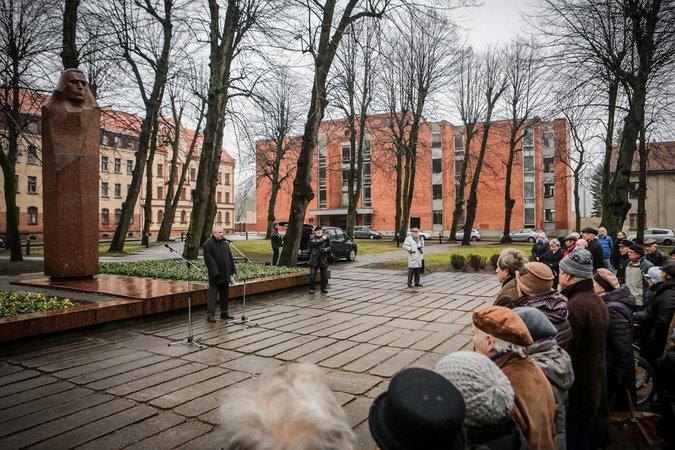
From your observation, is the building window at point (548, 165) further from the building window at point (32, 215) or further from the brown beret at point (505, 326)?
the building window at point (32, 215)

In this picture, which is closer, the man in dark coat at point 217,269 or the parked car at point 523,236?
the man in dark coat at point 217,269

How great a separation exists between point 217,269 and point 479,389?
6608 millimetres

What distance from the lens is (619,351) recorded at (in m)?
3.64

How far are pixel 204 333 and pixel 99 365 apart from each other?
176 centimetres

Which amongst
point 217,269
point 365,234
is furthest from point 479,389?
point 365,234

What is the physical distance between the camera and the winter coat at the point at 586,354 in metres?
3.05

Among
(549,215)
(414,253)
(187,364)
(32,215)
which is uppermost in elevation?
(32,215)

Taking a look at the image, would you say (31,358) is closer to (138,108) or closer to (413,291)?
(413,291)

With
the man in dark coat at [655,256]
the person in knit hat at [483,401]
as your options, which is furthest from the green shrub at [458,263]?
the person in knit hat at [483,401]

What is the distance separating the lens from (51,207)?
9078 millimetres

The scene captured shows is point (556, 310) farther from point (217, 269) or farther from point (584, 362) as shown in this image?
point (217, 269)

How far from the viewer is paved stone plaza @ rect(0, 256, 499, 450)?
3.50 metres

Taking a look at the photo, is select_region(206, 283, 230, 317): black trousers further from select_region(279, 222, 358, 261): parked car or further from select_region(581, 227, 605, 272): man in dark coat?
select_region(279, 222, 358, 261): parked car

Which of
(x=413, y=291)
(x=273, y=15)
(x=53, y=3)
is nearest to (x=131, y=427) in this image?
(x=413, y=291)
